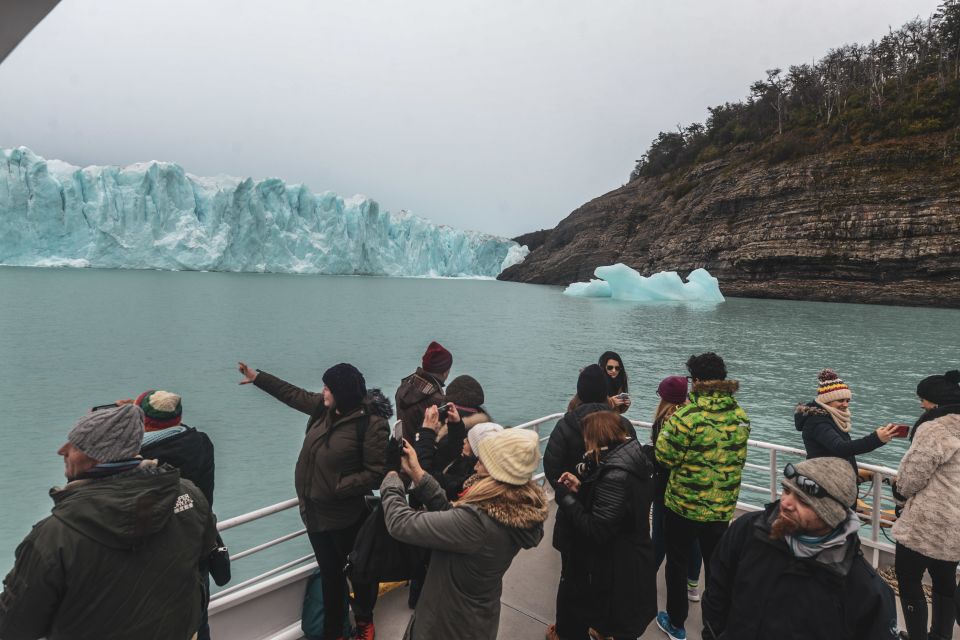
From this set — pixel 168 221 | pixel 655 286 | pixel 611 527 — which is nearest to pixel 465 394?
pixel 611 527

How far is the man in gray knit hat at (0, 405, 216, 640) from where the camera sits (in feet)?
4.33

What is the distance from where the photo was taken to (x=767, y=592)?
60.6 inches

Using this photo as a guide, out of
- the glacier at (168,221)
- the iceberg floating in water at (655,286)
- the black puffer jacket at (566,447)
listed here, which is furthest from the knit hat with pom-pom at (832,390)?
the glacier at (168,221)

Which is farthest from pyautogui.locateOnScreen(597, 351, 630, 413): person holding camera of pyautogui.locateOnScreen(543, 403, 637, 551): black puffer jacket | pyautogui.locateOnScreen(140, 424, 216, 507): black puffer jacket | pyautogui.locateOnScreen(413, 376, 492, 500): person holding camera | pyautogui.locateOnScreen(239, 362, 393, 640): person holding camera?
pyautogui.locateOnScreen(140, 424, 216, 507): black puffer jacket

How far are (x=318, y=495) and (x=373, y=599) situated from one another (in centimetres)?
62

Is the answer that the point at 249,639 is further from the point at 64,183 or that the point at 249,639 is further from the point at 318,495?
the point at 64,183

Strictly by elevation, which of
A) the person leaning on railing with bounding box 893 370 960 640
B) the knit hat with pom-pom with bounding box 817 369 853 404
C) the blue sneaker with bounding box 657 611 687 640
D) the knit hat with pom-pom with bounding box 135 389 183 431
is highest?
the knit hat with pom-pom with bounding box 135 389 183 431

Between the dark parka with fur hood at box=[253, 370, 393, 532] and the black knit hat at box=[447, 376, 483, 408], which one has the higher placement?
the black knit hat at box=[447, 376, 483, 408]

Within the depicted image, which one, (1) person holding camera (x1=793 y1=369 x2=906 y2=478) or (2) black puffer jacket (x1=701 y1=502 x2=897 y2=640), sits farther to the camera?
(1) person holding camera (x1=793 y1=369 x2=906 y2=478)

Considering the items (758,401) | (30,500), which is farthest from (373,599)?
(758,401)

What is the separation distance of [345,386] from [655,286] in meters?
47.7

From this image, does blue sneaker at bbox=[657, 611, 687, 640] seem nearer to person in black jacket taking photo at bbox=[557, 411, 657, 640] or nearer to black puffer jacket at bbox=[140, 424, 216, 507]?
person in black jacket taking photo at bbox=[557, 411, 657, 640]

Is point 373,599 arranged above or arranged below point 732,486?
below

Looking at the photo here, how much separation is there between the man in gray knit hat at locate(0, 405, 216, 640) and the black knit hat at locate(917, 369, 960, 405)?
3122mm
